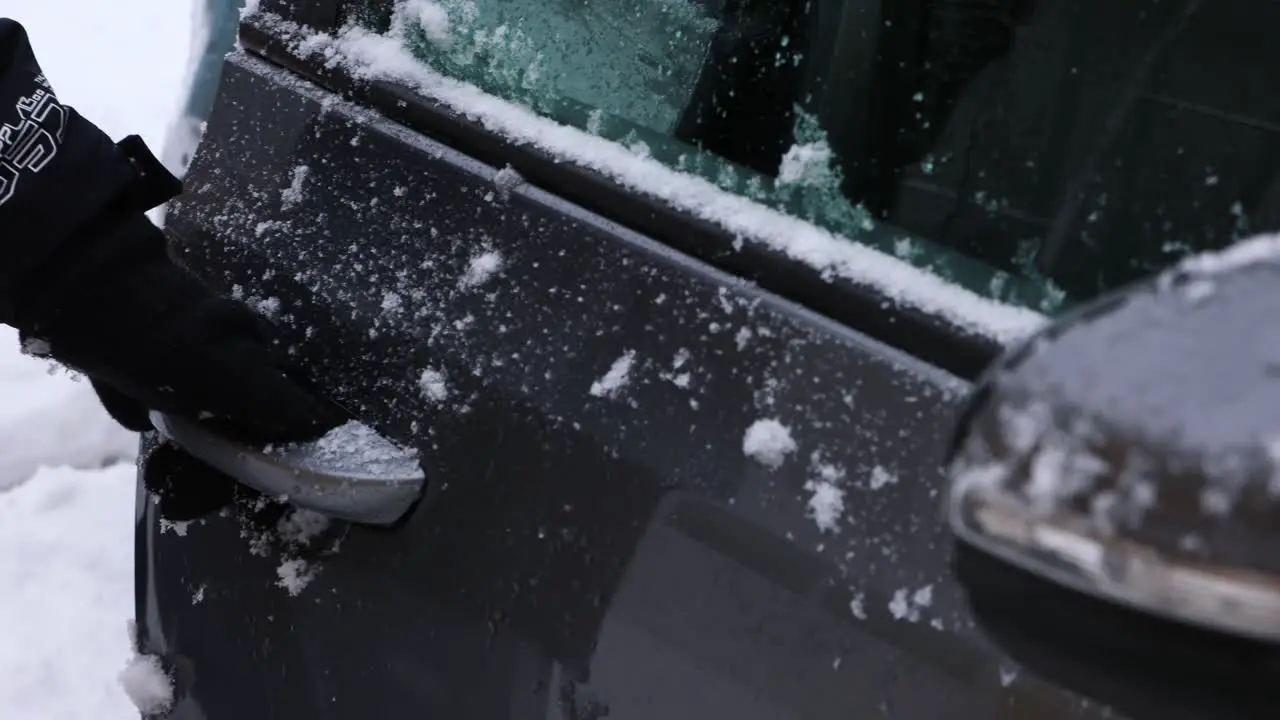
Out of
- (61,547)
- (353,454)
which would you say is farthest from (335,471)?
(61,547)

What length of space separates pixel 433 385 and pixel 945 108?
1.83 feet

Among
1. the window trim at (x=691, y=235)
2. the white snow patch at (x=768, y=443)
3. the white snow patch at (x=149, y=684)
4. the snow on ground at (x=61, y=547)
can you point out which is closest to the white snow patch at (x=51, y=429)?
the snow on ground at (x=61, y=547)

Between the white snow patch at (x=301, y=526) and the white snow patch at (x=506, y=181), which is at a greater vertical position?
the white snow patch at (x=506, y=181)

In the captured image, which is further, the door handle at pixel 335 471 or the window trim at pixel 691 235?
the door handle at pixel 335 471

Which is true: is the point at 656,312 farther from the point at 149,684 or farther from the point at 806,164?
the point at 149,684

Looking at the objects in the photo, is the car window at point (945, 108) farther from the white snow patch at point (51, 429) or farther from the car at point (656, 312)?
the white snow patch at point (51, 429)

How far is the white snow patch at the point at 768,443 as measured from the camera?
2.94 feet

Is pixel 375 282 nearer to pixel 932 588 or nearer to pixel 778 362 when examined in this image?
pixel 778 362

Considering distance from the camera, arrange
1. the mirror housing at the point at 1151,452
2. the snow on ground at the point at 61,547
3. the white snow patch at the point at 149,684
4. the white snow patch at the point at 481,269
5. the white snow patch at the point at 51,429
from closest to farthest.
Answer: the mirror housing at the point at 1151,452 → the white snow patch at the point at 481,269 → the white snow patch at the point at 149,684 → the snow on ground at the point at 61,547 → the white snow patch at the point at 51,429

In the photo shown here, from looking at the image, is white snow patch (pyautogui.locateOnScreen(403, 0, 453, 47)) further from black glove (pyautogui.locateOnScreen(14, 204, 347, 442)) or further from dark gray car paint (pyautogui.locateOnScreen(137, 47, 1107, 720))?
black glove (pyautogui.locateOnScreen(14, 204, 347, 442))

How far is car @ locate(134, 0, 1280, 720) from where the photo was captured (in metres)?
0.86

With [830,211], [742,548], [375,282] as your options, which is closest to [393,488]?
[375,282]

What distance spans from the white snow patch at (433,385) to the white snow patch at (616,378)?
0.19m

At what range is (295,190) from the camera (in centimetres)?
130
